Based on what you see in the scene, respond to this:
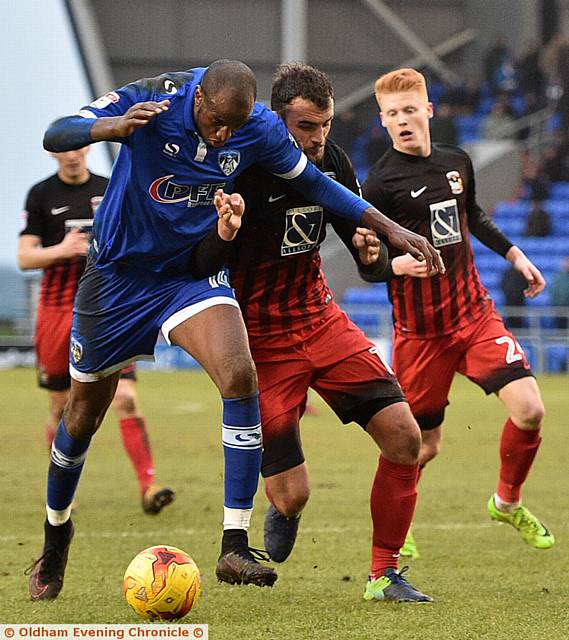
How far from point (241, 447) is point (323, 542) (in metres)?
2.29

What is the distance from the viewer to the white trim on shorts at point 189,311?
17.6ft

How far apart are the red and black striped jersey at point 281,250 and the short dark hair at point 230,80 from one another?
Answer: 77cm

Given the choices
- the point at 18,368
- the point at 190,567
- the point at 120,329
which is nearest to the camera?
the point at 190,567

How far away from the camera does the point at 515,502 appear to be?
23.5ft

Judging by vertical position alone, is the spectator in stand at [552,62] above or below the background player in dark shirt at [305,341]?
below

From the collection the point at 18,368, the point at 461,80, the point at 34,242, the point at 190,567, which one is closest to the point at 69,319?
the point at 34,242

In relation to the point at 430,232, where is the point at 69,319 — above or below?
below

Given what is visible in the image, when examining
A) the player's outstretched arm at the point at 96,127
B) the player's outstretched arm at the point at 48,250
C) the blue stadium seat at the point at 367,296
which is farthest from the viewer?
the blue stadium seat at the point at 367,296

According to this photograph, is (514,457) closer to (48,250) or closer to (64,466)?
(64,466)

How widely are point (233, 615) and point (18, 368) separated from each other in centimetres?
2063

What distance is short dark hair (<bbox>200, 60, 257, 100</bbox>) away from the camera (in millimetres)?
4949

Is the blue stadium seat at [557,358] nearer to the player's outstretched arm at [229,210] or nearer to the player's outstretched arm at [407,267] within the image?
the player's outstretched arm at [407,267]

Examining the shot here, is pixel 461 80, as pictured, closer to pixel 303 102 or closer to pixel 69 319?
pixel 69 319

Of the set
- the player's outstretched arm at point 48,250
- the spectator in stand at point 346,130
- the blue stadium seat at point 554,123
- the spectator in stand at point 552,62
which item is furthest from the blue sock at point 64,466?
the spectator in stand at point 552,62
